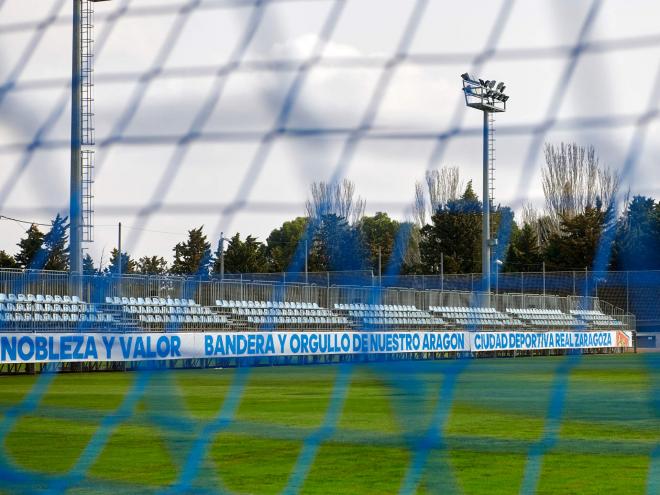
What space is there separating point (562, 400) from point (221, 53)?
7001 millimetres

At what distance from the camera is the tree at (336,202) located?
19.9ft

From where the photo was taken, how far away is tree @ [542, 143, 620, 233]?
17.6 ft

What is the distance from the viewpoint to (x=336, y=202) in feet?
21.1

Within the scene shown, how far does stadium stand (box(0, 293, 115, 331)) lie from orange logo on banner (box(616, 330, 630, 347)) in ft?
61.9

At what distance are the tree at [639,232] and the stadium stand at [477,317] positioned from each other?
62.7ft

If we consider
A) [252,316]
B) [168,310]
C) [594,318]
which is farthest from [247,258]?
[594,318]

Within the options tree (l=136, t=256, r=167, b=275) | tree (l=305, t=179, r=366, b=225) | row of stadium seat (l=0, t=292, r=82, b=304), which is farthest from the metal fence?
tree (l=305, t=179, r=366, b=225)

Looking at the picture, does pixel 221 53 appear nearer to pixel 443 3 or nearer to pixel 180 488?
pixel 443 3

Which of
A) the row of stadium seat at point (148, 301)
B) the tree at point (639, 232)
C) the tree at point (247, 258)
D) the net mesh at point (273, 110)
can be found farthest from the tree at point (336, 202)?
the tree at point (247, 258)

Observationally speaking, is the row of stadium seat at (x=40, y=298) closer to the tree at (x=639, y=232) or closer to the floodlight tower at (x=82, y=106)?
the floodlight tower at (x=82, y=106)

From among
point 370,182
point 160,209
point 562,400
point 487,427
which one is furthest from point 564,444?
point 562,400

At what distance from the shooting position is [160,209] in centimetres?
636

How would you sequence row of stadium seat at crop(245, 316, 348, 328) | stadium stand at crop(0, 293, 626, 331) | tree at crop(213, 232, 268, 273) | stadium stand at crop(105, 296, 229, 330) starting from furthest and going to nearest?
tree at crop(213, 232, 268, 273) < row of stadium seat at crop(245, 316, 348, 328) < stadium stand at crop(105, 296, 229, 330) < stadium stand at crop(0, 293, 626, 331)

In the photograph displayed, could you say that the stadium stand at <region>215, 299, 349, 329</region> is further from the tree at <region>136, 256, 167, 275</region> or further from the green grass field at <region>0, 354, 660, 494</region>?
the green grass field at <region>0, 354, 660, 494</region>
